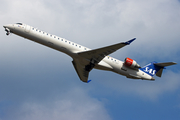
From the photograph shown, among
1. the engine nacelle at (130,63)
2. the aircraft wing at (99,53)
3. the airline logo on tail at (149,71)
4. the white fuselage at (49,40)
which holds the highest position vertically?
the white fuselage at (49,40)

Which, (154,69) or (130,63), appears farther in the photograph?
(154,69)

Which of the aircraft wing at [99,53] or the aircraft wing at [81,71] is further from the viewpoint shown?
the aircraft wing at [81,71]

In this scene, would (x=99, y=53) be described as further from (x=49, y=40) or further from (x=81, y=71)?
(x=81, y=71)

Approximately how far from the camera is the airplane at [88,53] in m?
24.1

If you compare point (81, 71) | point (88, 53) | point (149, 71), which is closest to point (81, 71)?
point (81, 71)

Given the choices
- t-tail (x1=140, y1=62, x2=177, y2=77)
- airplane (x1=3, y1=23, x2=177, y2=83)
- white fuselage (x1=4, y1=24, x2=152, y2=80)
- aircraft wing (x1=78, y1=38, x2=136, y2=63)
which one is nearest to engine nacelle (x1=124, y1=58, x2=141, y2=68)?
airplane (x1=3, y1=23, x2=177, y2=83)

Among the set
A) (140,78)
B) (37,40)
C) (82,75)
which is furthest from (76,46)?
(140,78)

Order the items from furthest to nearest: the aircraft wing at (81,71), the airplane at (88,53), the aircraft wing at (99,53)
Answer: the aircraft wing at (81,71) → the airplane at (88,53) → the aircraft wing at (99,53)

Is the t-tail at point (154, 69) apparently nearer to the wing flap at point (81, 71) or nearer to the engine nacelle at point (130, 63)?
the engine nacelle at point (130, 63)

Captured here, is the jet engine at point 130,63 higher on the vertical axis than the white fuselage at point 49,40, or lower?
lower

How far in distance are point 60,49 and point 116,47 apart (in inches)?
234

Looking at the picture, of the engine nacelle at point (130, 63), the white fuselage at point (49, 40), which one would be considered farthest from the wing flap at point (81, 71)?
the engine nacelle at point (130, 63)

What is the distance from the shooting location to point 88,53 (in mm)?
24391

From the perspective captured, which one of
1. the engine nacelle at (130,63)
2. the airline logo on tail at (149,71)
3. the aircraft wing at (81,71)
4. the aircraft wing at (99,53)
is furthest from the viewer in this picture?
the airline logo on tail at (149,71)
